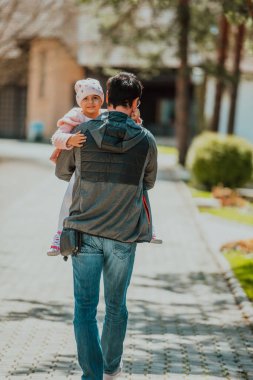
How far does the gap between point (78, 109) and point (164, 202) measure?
53.1 ft

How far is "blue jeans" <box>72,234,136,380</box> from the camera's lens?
5.82m

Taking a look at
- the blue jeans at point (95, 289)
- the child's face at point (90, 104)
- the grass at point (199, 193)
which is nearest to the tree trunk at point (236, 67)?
the grass at point (199, 193)

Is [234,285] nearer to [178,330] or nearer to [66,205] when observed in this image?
[178,330]

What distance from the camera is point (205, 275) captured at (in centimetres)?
1244

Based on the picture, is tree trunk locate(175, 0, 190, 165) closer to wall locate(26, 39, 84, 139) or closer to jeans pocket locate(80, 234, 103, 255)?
wall locate(26, 39, 84, 139)

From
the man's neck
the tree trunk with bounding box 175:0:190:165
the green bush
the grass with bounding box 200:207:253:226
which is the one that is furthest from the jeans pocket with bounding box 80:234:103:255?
the tree trunk with bounding box 175:0:190:165

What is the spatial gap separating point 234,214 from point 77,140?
1564cm

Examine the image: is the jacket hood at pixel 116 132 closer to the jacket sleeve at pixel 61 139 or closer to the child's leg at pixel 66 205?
the jacket sleeve at pixel 61 139

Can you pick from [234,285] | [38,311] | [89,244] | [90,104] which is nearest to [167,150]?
[234,285]

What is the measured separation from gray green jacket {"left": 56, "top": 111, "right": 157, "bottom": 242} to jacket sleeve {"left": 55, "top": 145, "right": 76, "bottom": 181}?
0.04m

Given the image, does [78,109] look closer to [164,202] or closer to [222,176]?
[164,202]

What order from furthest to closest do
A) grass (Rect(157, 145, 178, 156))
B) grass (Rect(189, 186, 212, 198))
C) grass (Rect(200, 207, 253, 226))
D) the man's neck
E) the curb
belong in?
1. grass (Rect(157, 145, 178, 156))
2. grass (Rect(189, 186, 212, 198))
3. grass (Rect(200, 207, 253, 226))
4. the curb
5. the man's neck

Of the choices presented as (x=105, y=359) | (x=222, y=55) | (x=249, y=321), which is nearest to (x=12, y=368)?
(x=105, y=359)

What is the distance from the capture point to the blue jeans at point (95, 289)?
19.1 feet
